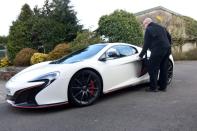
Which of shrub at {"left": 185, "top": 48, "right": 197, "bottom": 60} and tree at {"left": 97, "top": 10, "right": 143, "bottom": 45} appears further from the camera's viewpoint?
shrub at {"left": 185, "top": 48, "right": 197, "bottom": 60}

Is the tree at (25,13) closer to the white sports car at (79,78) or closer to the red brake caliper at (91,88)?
the white sports car at (79,78)

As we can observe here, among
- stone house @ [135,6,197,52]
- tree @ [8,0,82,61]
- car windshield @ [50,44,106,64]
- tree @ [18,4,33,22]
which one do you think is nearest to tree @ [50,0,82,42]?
tree @ [8,0,82,61]

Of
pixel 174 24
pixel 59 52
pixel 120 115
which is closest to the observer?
pixel 120 115

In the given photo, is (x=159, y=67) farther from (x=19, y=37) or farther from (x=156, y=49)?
(x=19, y=37)

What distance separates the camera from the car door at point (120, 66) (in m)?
8.01

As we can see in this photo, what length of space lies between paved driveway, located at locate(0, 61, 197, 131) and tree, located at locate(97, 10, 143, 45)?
24.5 ft

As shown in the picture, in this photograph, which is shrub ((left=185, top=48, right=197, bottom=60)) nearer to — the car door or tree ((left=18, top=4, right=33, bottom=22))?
tree ((left=18, top=4, right=33, bottom=22))

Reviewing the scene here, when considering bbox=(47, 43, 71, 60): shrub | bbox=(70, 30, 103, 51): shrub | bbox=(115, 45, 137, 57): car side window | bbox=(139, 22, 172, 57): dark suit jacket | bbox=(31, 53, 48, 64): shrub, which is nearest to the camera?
bbox=(139, 22, 172, 57): dark suit jacket

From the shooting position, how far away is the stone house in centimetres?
2141

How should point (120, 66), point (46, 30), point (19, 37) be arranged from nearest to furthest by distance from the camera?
point (120, 66), point (46, 30), point (19, 37)

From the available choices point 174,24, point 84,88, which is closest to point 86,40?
point 84,88

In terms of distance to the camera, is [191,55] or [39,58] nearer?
[39,58]

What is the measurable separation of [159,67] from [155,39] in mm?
654

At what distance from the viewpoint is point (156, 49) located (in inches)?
331
